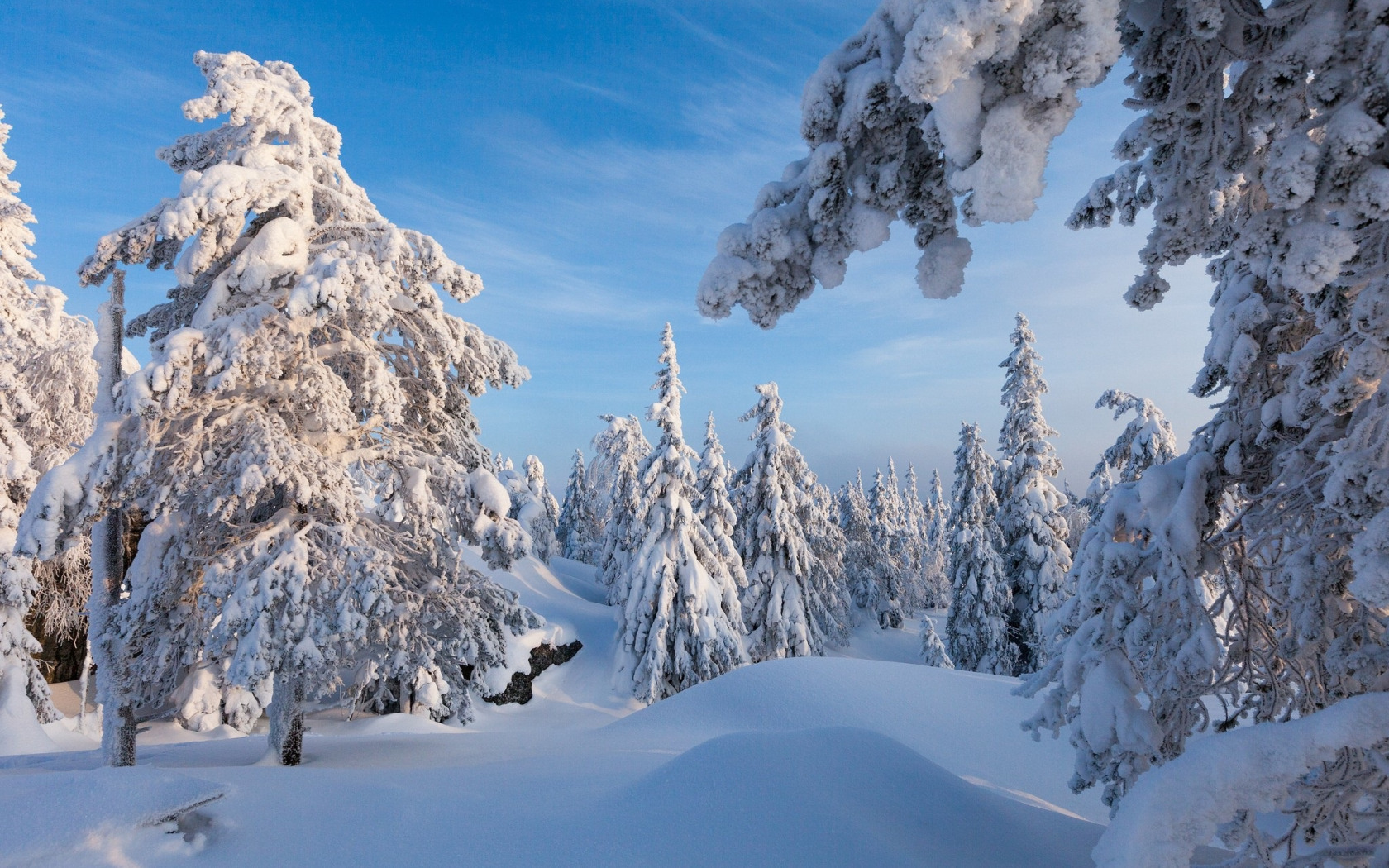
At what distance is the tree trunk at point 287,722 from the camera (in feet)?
30.0

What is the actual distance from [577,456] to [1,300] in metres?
30.5

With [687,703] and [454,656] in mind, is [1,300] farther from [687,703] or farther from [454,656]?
[687,703]

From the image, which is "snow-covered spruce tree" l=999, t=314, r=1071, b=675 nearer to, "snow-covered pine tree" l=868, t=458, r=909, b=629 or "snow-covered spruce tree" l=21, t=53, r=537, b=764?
"snow-covered spruce tree" l=21, t=53, r=537, b=764

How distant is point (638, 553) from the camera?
2141cm

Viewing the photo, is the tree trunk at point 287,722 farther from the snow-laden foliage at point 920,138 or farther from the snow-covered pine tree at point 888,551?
the snow-covered pine tree at point 888,551

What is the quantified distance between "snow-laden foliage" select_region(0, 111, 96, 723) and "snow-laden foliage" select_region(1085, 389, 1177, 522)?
2319 cm

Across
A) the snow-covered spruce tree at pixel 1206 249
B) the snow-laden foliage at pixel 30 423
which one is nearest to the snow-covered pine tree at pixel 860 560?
the snow-laden foliage at pixel 30 423

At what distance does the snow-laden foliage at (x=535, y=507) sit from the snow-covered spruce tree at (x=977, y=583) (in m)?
15.2

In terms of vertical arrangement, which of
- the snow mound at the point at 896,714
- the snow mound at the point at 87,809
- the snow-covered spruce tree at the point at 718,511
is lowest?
the snow mound at the point at 896,714

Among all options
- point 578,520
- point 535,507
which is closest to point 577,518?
point 578,520

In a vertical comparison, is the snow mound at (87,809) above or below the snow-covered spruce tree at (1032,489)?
below

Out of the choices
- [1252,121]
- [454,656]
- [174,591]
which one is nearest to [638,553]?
[454,656]

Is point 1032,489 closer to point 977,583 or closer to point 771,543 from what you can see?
point 977,583

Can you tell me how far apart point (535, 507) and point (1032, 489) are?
1713cm
